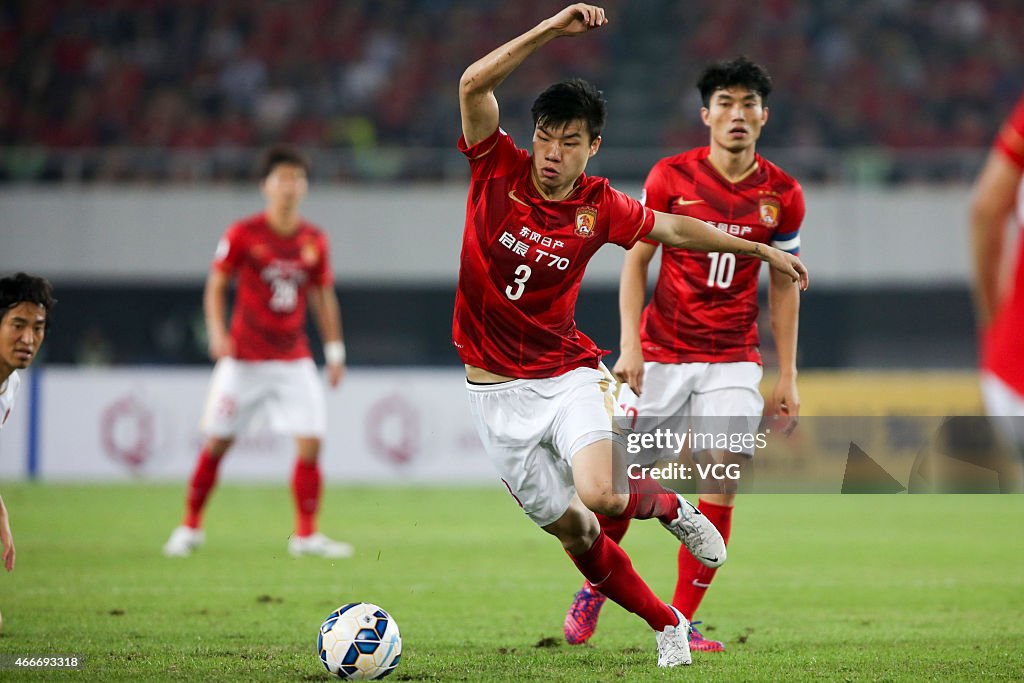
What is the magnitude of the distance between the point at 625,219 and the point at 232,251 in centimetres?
469

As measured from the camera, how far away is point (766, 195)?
5.70 m

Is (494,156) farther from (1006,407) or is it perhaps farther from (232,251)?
(232,251)

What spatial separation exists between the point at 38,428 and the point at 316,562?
728cm

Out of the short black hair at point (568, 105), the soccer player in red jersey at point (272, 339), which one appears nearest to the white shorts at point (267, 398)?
the soccer player in red jersey at point (272, 339)

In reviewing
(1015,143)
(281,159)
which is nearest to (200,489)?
(281,159)

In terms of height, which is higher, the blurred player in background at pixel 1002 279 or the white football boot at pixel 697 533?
the blurred player in background at pixel 1002 279

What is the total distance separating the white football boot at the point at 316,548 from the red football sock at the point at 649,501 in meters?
4.05

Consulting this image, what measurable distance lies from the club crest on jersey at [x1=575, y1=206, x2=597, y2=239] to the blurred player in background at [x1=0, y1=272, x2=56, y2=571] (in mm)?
2224

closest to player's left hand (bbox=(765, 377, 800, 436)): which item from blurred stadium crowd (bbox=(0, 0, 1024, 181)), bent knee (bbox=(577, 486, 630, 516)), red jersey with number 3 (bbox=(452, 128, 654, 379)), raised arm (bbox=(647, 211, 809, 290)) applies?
raised arm (bbox=(647, 211, 809, 290))

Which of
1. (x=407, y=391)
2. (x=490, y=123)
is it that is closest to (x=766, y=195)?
(x=490, y=123)

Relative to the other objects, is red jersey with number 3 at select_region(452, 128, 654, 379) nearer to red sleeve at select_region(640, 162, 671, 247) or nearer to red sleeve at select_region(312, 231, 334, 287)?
red sleeve at select_region(640, 162, 671, 247)

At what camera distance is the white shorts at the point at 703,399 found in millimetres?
5605

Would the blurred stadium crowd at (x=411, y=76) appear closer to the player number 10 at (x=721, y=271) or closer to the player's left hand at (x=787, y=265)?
the player number 10 at (x=721, y=271)

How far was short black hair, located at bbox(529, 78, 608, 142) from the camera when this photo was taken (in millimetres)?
4672
